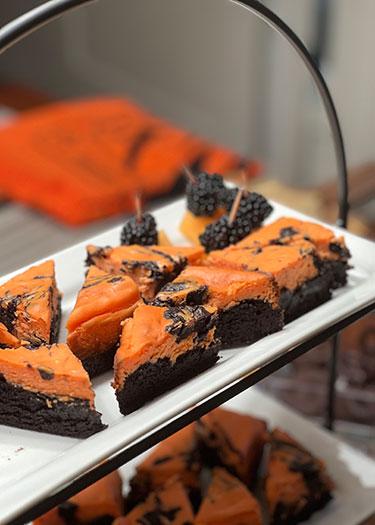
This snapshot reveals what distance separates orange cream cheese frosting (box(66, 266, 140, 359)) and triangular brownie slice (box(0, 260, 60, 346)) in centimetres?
3

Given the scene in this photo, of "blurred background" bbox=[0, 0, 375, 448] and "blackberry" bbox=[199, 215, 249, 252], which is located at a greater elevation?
"blackberry" bbox=[199, 215, 249, 252]

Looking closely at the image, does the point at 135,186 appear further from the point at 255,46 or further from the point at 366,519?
the point at 366,519

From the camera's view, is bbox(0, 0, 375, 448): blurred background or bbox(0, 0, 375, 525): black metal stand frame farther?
bbox(0, 0, 375, 448): blurred background

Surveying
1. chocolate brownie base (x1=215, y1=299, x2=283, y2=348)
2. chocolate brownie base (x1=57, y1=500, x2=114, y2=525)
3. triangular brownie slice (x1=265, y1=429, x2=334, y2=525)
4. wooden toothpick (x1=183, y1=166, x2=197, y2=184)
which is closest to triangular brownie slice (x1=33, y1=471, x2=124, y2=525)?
chocolate brownie base (x1=57, y1=500, x2=114, y2=525)

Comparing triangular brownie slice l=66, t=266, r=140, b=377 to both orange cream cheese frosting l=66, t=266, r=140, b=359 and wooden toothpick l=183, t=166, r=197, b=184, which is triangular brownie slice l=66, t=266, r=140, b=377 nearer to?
orange cream cheese frosting l=66, t=266, r=140, b=359

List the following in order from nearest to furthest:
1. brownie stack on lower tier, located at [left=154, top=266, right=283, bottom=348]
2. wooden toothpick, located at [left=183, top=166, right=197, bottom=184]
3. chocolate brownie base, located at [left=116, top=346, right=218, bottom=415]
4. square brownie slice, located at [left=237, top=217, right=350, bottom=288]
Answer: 1. chocolate brownie base, located at [left=116, top=346, right=218, bottom=415]
2. brownie stack on lower tier, located at [left=154, top=266, right=283, bottom=348]
3. square brownie slice, located at [left=237, top=217, right=350, bottom=288]
4. wooden toothpick, located at [left=183, top=166, right=197, bottom=184]

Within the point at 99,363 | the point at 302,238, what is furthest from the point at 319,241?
the point at 99,363

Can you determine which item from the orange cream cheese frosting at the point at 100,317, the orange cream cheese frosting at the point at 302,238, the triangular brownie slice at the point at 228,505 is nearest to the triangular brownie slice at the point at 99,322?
the orange cream cheese frosting at the point at 100,317

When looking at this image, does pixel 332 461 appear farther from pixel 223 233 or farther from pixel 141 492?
pixel 223 233

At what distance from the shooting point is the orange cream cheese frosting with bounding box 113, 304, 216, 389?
2.93 ft

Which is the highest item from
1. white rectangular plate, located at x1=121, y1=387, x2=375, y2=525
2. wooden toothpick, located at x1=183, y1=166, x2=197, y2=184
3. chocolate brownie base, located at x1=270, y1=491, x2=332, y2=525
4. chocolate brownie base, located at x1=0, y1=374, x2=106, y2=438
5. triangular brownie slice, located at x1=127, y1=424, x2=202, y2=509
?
wooden toothpick, located at x1=183, y1=166, x2=197, y2=184

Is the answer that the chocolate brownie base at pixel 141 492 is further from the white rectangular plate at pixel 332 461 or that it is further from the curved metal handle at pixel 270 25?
the curved metal handle at pixel 270 25

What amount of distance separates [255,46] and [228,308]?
2116 mm

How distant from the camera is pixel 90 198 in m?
2.20
